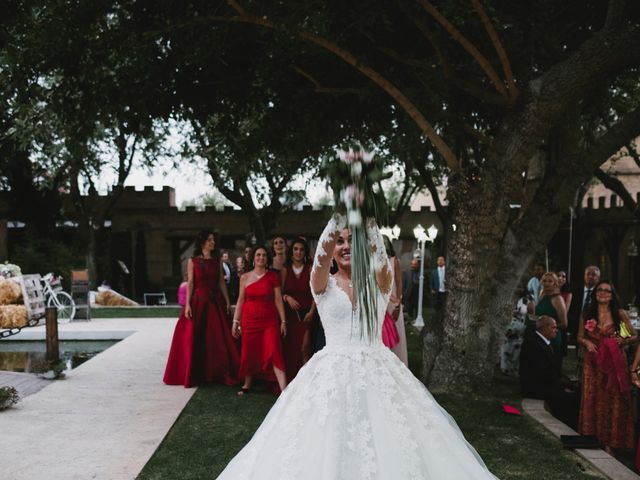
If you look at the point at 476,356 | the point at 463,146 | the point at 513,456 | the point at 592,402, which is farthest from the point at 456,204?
the point at 463,146

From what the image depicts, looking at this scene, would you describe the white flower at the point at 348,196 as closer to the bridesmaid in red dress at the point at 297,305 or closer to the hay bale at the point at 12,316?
the bridesmaid in red dress at the point at 297,305

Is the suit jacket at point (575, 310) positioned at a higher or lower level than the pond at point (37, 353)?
higher

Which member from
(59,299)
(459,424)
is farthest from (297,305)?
(59,299)

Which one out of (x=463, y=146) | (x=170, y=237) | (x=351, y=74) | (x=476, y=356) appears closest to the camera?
(x=476, y=356)

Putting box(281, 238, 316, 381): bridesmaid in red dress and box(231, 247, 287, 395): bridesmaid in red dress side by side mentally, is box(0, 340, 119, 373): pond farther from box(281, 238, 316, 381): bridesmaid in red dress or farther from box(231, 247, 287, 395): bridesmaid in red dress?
box(281, 238, 316, 381): bridesmaid in red dress

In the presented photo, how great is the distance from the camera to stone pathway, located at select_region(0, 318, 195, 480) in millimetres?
5609

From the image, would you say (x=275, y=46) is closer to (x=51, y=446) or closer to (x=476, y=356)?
(x=476, y=356)

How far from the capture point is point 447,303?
8.80 metres

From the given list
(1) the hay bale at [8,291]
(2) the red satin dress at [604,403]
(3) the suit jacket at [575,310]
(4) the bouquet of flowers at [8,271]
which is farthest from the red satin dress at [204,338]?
(4) the bouquet of flowers at [8,271]

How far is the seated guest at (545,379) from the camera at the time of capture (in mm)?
8883

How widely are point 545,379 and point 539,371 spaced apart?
0.15 meters

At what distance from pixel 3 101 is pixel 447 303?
20.2 ft

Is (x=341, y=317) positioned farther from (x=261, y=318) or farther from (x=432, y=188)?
(x=432, y=188)

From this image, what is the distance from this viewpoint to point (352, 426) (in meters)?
3.67
